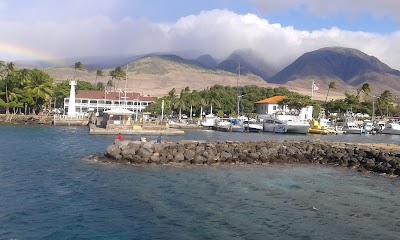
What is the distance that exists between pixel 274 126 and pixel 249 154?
180 ft

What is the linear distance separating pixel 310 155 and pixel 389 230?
2215cm

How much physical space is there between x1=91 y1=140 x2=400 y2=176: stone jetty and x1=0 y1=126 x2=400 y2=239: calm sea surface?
229 centimetres

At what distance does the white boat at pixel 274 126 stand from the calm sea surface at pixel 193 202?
54839 mm

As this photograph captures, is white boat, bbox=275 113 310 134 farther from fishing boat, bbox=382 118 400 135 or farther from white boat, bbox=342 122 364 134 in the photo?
fishing boat, bbox=382 118 400 135

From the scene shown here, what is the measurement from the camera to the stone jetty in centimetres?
3516

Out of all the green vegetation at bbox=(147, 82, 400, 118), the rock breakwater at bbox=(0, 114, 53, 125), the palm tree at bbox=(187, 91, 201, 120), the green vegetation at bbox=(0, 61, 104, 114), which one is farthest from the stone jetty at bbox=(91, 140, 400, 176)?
the palm tree at bbox=(187, 91, 201, 120)

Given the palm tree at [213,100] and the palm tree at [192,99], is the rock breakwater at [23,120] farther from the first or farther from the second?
the palm tree at [213,100]

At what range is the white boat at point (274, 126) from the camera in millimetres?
89000

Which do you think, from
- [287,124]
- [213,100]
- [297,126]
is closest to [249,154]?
[297,126]

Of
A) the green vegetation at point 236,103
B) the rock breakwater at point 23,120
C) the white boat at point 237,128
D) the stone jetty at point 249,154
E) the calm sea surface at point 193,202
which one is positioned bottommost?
the calm sea surface at point 193,202

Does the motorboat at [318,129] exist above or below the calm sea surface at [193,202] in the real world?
above

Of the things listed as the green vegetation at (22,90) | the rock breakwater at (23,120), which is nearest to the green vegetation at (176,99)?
the green vegetation at (22,90)

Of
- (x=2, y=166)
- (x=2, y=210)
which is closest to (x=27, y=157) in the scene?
(x=2, y=166)

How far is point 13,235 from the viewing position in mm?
16219
